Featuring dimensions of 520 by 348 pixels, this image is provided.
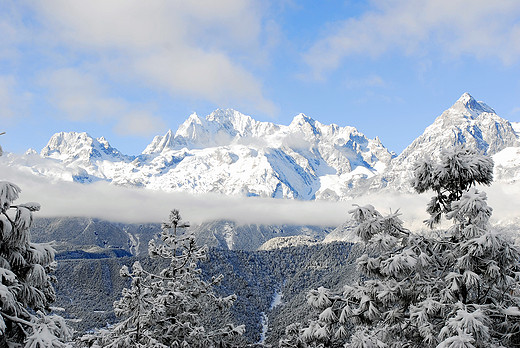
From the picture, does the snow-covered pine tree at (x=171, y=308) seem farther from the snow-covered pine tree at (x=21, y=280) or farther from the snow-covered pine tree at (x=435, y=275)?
the snow-covered pine tree at (x=435, y=275)

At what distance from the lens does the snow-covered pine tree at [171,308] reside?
47.1 feet

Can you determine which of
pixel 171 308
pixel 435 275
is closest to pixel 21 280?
pixel 171 308

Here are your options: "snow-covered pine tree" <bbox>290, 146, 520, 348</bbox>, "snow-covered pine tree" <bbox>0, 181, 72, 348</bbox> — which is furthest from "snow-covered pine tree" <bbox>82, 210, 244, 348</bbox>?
"snow-covered pine tree" <bbox>290, 146, 520, 348</bbox>

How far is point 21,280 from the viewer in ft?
27.7

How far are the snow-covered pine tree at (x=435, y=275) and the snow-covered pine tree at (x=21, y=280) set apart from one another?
6300mm

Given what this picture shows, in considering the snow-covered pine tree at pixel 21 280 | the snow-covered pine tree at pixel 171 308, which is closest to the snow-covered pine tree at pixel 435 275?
the snow-covered pine tree at pixel 21 280

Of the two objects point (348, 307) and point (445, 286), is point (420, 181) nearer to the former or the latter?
point (445, 286)

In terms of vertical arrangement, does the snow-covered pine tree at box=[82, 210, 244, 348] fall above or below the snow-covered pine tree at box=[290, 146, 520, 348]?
below

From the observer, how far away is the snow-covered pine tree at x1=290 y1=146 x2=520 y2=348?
343 inches

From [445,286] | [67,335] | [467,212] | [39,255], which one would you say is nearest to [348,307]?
[445,286]

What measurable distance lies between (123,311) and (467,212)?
12.8 meters

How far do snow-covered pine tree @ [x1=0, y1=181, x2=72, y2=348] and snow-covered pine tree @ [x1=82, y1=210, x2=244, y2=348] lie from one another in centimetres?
485

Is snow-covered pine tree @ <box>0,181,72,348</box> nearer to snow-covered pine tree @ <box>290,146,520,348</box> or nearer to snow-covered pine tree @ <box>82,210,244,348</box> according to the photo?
snow-covered pine tree @ <box>82,210,244,348</box>

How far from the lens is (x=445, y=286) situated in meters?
9.55
